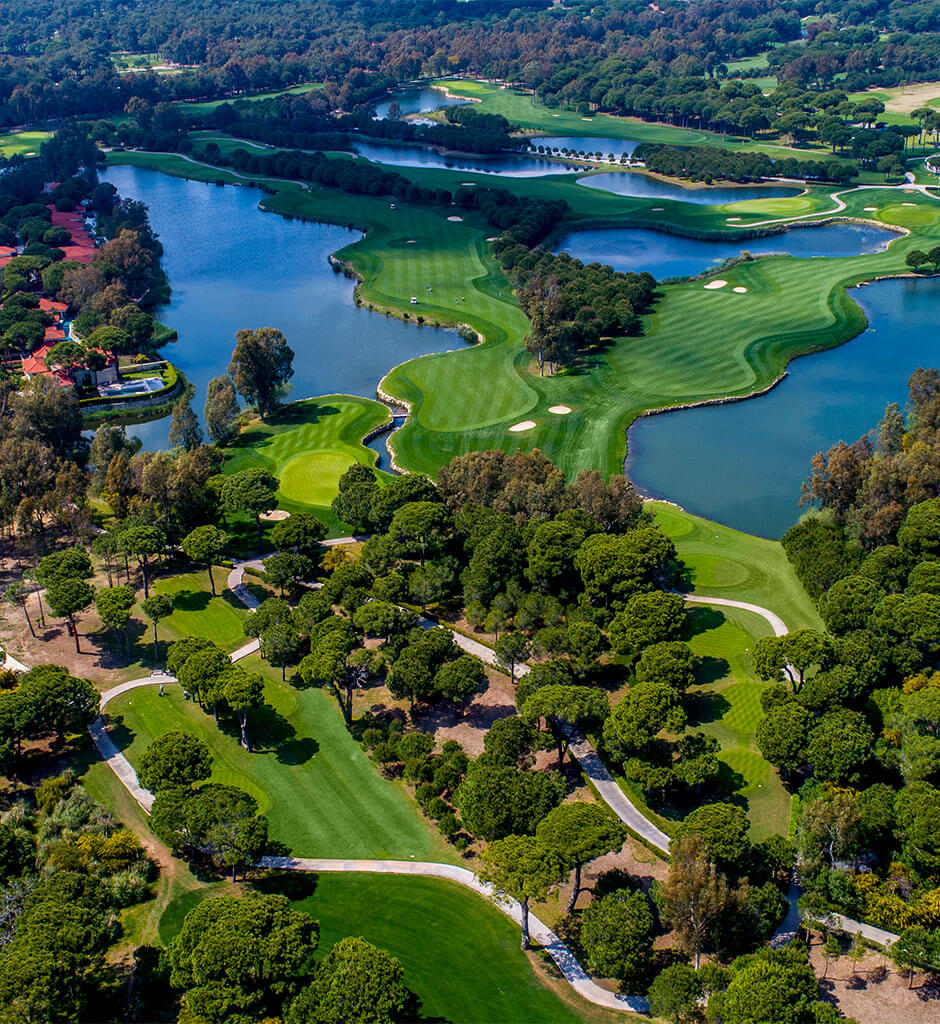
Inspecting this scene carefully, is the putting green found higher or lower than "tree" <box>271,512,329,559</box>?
lower

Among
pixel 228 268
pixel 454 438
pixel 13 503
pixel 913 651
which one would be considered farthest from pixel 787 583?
pixel 228 268

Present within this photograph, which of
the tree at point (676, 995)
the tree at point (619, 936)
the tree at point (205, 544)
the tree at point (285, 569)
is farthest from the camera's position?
the tree at point (205, 544)

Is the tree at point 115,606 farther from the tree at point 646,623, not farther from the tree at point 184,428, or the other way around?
the tree at point 646,623

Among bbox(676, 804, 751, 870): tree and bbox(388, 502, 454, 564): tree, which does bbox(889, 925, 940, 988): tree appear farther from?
bbox(388, 502, 454, 564): tree

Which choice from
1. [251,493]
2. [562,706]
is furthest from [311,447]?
[562,706]

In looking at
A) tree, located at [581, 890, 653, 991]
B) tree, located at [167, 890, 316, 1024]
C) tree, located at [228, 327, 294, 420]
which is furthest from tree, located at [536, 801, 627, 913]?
tree, located at [228, 327, 294, 420]

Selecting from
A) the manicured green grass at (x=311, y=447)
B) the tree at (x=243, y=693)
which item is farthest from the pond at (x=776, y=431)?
the tree at (x=243, y=693)

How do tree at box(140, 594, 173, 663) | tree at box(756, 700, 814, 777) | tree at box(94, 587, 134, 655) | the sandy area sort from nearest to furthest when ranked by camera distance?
the sandy area → tree at box(756, 700, 814, 777) → tree at box(94, 587, 134, 655) → tree at box(140, 594, 173, 663)
